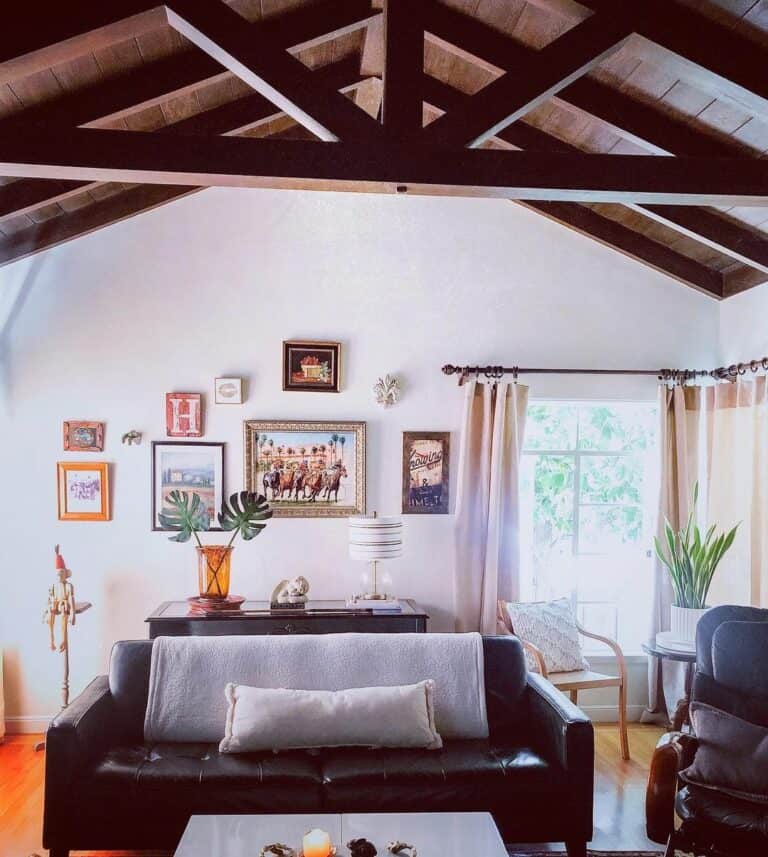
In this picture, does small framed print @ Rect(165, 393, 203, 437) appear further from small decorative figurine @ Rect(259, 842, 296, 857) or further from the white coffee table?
small decorative figurine @ Rect(259, 842, 296, 857)

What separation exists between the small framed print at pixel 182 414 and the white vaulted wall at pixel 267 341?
7 centimetres

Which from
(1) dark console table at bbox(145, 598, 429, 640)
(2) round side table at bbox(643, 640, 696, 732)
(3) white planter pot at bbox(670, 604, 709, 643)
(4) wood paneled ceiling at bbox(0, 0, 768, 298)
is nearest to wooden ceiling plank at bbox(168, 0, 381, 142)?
(4) wood paneled ceiling at bbox(0, 0, 768, 298)

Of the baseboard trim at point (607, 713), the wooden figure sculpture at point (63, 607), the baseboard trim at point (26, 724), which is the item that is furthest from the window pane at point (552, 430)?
the baseboard trim at point (26, 724)

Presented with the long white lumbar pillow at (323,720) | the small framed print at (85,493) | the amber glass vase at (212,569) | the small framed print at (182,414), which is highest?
the small framed print at (182,414)

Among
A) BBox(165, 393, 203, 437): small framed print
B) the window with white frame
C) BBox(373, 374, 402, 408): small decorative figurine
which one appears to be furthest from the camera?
the window with white frame

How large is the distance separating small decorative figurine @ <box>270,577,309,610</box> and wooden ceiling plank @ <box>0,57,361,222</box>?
2.42 m

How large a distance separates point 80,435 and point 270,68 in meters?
2.75

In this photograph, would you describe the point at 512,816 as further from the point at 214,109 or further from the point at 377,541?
the point at 214,109

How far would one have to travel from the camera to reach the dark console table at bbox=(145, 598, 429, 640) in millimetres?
4254

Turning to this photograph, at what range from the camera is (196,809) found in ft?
9.66

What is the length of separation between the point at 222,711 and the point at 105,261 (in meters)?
2.82

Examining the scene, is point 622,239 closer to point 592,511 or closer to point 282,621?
point 592,511

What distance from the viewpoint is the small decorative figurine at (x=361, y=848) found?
7.50 ft

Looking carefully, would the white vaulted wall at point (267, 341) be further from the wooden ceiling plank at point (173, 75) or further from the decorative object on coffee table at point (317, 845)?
the decorative object on coffee table at point (317, 845)
